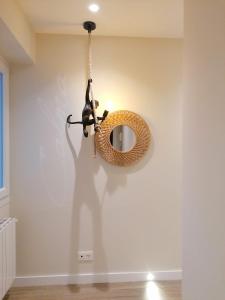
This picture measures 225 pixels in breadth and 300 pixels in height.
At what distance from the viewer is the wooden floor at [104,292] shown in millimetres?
2631

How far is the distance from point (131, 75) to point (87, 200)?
1372 mm

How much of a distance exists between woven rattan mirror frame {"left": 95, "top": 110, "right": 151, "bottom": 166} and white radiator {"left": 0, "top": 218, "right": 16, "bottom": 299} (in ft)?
3.61

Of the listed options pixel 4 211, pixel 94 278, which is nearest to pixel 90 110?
pixel 4 211

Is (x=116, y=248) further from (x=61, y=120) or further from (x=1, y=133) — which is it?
(x=1, y=133)

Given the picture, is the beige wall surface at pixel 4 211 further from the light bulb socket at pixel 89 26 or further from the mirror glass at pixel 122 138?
the light bulb socket at pixel 89 26

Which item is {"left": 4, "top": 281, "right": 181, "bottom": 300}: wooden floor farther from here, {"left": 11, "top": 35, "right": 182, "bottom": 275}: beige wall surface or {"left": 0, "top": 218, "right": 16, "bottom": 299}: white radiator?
{"left": 0, "top": 218, "right": 16, "bottom": 299}: white radiator

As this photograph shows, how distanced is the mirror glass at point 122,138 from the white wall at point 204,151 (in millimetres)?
1095

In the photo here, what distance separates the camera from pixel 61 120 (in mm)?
2889

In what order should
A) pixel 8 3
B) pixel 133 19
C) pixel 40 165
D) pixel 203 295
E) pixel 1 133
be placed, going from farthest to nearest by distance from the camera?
pixel 40 165, pixel 1 133, pixel 133 19, pixel 8 3, pixel 203 295

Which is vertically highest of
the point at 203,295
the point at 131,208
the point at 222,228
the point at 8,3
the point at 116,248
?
the point at 8,3

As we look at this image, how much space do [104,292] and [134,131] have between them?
63.1 inches

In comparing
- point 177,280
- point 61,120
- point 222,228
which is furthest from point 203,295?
point 61,120

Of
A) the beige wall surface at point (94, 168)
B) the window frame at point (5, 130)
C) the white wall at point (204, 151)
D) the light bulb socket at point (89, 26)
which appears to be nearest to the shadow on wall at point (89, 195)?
the beige wall surface at point (94, 168)

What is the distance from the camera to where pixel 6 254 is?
2404 mm
